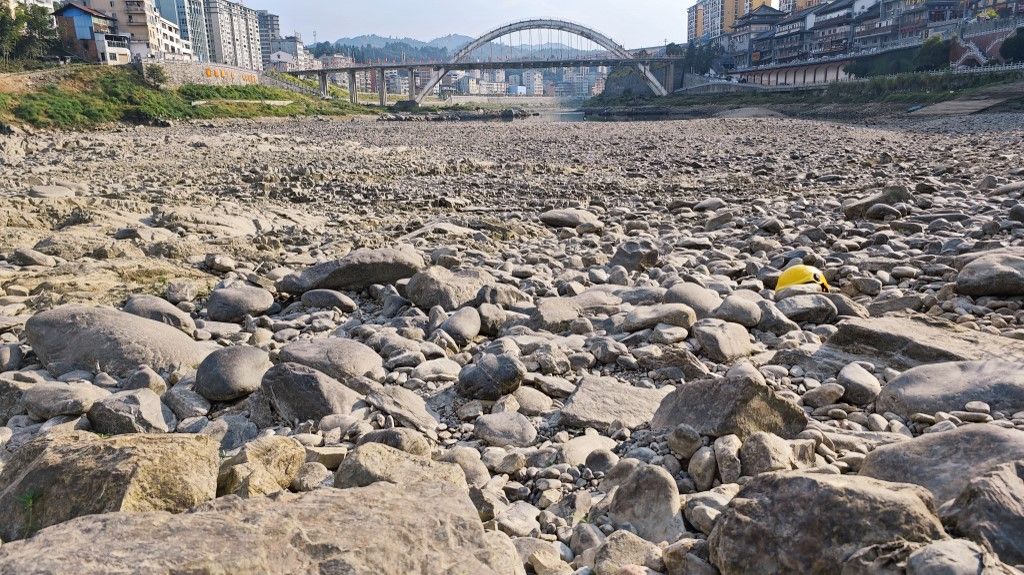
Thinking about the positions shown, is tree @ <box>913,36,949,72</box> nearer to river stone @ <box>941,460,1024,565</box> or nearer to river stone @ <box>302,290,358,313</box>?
river stone @ <box>302,290,358,313</box>

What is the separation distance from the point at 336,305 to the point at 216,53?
6498 inches

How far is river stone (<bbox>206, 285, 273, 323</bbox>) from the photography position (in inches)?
220

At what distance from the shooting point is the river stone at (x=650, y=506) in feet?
7.76

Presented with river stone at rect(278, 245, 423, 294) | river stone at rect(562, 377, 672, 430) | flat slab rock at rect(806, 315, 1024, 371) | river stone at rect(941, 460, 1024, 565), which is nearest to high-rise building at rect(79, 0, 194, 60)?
river stone at rect(278, 245, 423, 294)

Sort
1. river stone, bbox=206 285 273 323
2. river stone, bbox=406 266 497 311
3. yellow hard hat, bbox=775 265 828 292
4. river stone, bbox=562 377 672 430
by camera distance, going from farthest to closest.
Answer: yellow hard hat, bbox=775 265 828 292 → river stone, bbox=406 266 497 311 → river stone, bbox=206 285 273 323 → river stone, bbox=562 377 672 430

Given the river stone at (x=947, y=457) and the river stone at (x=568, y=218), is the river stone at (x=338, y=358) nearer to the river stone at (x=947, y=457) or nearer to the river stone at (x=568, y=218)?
the river stone at (x=947, y=457)

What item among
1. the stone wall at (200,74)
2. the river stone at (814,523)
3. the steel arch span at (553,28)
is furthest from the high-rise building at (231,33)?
the river stone at (814,523)

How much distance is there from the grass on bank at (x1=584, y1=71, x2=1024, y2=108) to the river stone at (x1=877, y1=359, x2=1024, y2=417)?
5228cm

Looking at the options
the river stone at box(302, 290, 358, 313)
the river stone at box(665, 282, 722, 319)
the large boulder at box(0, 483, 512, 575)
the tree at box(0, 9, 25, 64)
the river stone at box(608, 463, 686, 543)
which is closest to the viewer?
the large boulder at box(0, 483, 512, 575)

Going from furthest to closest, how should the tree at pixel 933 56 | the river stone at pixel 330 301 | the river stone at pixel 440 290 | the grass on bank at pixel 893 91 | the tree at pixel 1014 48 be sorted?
1. the tree at pixel 933 56
2. the tree at pixel 1014 48
3. the grass on bank at pixel 893 91
4. the river stone at pixel 330 301
5. the river stone at pixel 440 290

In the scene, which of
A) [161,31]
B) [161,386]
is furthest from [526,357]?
[161,31]

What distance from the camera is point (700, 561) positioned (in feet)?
6.61

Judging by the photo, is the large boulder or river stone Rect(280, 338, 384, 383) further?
river stone Rect(280, 338, 384, 383)

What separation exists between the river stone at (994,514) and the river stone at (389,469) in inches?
60.2
